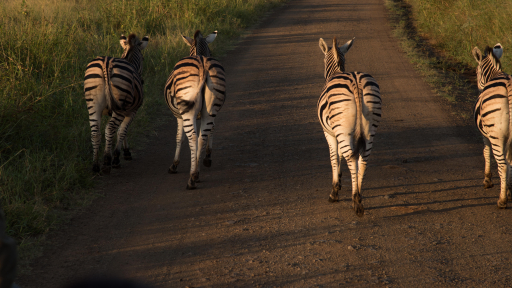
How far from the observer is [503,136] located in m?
4.73

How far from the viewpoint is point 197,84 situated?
5.39m

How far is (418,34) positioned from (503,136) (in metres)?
11.6

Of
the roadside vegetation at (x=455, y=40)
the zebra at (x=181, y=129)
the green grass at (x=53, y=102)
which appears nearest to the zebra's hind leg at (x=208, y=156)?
the zebra at (x=181, y=129)

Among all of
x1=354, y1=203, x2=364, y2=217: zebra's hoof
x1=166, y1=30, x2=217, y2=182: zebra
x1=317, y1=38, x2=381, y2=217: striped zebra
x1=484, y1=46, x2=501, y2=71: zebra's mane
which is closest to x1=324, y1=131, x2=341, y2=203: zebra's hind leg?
x1=317, y1=38, x2=381, y2=217: striped zebra

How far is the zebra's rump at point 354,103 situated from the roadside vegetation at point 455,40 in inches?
174

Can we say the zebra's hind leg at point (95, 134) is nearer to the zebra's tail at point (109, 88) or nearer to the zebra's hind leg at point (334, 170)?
the zebra's tail at point (109, 88)

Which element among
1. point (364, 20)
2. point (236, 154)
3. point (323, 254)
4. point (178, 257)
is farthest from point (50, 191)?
point (364, 20)

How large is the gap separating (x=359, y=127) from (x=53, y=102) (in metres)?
4.61

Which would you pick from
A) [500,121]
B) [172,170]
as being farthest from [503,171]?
[172,170]

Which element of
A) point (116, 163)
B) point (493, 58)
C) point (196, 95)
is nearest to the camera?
point (196, 95)

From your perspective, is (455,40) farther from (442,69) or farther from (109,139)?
(109,139)

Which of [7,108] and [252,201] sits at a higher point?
[7,108]

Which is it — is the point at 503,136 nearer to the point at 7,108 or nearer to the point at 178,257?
the point at 178,257

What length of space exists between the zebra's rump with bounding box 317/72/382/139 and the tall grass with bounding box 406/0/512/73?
6.61 meters
